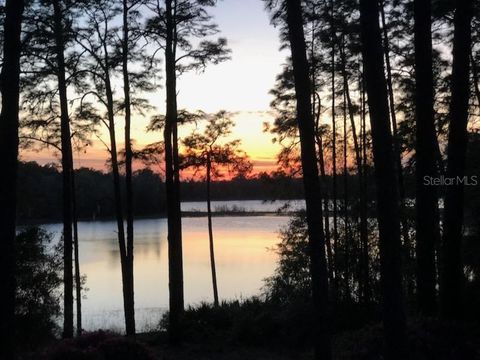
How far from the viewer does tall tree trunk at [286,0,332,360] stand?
753 centimetres

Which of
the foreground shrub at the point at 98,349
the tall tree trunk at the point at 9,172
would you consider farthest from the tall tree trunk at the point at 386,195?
the tall tree trunk at the point at 9,172

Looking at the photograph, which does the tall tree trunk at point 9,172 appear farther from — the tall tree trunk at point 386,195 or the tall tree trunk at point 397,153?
the tall tree trunk at point 397,153

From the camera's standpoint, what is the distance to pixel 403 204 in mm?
16359

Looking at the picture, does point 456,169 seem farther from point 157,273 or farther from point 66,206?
point 157,273

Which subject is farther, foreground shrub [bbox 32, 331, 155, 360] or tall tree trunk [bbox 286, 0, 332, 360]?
tall tree trunk [bbox 286, 0, 332, 360]

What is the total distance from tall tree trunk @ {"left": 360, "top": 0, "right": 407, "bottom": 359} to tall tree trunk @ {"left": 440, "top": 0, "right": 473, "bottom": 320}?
2.64m

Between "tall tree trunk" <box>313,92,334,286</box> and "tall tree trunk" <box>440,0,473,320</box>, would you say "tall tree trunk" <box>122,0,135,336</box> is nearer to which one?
"tall tree trunk" <box>313,92,334,286</box>

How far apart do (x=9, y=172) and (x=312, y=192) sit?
166 inches

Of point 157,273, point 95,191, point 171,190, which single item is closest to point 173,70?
point 171,190

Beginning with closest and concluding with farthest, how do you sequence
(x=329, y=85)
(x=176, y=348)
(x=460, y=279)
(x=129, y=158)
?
(x=460, y=279), (x=176, y=348), (x=129, y=158), (x=329, y=85)

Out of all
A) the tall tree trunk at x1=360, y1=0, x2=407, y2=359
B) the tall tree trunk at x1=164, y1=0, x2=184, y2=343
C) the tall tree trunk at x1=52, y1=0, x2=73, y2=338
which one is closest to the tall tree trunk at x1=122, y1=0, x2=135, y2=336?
the tall tree trunk at x1=52, y1=0, x2=73, y2=338

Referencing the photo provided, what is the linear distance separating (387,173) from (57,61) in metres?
10.00

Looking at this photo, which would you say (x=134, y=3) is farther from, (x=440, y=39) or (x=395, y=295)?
(x=395, y=295)

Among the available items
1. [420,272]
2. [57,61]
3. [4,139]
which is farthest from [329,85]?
[4,139]
